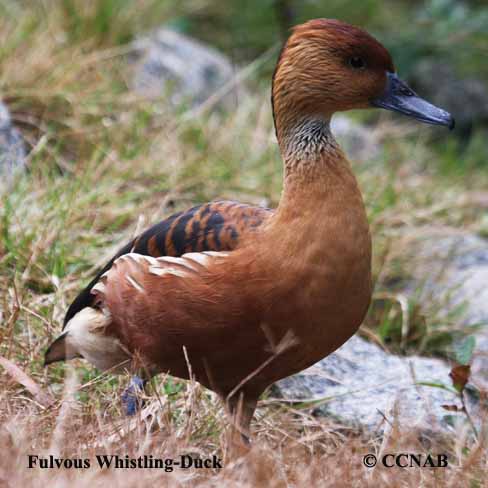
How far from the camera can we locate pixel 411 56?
7109mm

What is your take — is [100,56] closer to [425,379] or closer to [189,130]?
[189,130]

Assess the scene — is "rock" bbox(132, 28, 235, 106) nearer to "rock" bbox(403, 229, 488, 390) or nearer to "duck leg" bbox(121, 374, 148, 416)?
"rock" bbox(403, 229, 488, 390)

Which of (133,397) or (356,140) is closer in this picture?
(133,397)

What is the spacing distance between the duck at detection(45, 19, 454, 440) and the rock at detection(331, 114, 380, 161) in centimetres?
298

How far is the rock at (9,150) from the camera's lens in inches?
176

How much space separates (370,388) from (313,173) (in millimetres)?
1080

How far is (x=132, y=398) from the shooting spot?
121 inches

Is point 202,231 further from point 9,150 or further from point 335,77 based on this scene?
point 9,150

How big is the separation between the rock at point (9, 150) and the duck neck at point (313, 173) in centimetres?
181

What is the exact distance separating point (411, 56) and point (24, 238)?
159 inches

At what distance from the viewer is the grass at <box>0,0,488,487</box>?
2627 mm

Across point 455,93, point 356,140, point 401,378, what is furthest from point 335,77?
point 455,93

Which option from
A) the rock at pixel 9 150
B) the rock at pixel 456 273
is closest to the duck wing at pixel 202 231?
the rock at pixel 9 150

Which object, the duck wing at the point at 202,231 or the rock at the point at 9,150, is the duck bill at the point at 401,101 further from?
the rock at the point at 9,150
